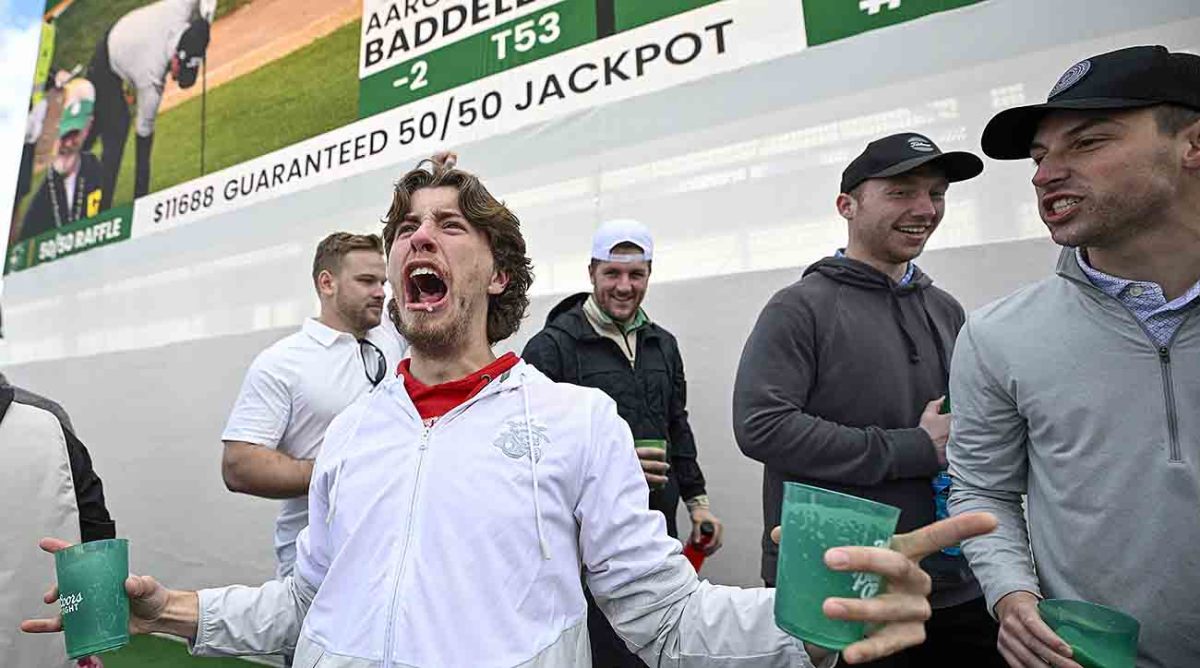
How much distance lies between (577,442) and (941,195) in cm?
112

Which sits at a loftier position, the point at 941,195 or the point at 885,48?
the point at 885,48

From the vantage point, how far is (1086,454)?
112cm

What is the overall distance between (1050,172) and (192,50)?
5.50 metres

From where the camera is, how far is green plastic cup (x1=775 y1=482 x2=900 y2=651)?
72cm

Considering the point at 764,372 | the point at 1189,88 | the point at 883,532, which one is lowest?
the point at 883,532

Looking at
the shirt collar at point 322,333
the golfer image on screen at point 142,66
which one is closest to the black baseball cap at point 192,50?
the golfer image on screen at point 142,66

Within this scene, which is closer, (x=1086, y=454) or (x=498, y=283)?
(x=1086, y=454)

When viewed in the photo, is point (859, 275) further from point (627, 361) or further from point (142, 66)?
point (142, 66)

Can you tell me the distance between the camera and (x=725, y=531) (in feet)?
8.66

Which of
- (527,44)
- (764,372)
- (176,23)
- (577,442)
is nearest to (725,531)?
(764,372)

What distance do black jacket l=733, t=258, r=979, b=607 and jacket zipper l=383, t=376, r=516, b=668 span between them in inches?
27.8

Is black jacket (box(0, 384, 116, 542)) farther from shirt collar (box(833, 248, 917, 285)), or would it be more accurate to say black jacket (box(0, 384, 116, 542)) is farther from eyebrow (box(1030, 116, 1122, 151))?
eyebrow (box(1030, 116, 1122, 151))

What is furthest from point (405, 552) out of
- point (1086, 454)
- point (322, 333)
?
point (322, 333)

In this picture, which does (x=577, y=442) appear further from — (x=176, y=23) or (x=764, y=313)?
(x=176, y=23)
